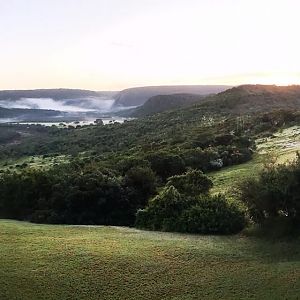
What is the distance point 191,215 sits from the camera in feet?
88.6

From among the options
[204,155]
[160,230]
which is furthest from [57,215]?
[204,155]

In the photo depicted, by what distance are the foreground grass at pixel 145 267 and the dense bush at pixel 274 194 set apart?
194 cm

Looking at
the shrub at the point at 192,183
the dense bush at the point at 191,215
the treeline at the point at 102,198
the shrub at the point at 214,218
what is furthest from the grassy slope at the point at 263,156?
the shrub at the point at 214,218

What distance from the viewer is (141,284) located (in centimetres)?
1766

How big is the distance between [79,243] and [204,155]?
33.7 m

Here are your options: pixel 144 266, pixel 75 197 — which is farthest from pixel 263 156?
pixel 144 266

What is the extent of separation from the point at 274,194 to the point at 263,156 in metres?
29.3

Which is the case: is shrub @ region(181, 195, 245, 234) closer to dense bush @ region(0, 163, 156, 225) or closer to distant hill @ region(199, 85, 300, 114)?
dense bush @ region(0, 163, 156, 225)

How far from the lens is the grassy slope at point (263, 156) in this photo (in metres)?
40.4

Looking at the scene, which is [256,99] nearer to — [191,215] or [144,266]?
[191,215]

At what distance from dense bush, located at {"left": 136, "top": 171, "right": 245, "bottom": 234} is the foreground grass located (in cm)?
176

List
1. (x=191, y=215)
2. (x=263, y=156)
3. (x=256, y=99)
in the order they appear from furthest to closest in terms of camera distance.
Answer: (x=256, y=99)
(x=263, y=156)
(x=191, y=215)

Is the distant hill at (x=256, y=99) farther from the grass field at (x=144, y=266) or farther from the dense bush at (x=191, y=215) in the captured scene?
the grass field at (x=144, y=266)

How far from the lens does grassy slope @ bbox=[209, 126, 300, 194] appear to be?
132 feet
